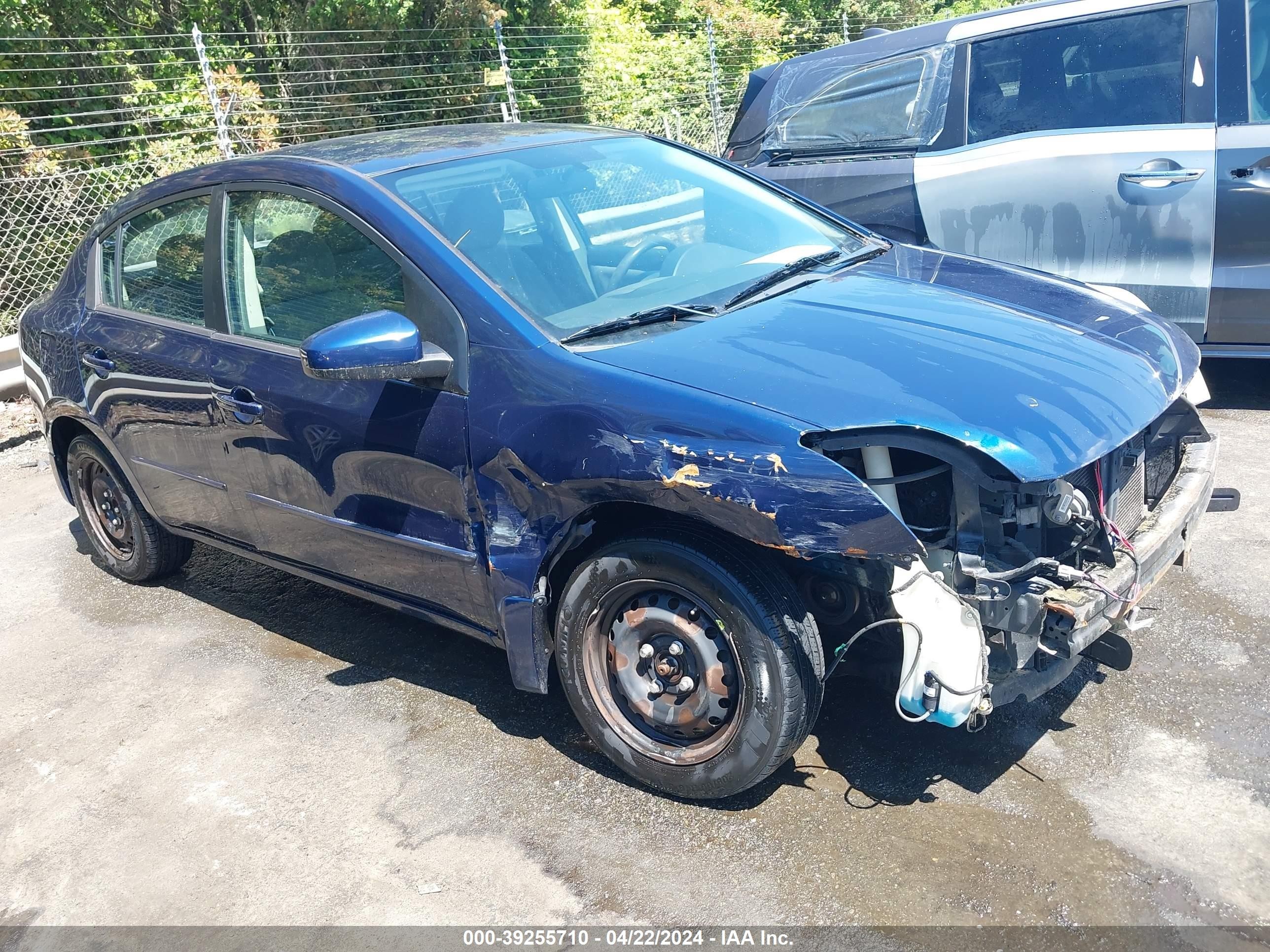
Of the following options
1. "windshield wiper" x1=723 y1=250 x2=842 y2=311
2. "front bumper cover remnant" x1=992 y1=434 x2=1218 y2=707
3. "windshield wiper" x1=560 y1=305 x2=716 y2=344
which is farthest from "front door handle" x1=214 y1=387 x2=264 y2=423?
"front bumper cover remnant" x1=992 y1=434 x2=1218 y2=707

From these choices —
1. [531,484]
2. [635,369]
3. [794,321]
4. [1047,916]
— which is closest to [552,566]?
[531,484]

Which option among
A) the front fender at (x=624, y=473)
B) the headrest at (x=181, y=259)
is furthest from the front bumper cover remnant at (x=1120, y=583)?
the headrest at (x=181, y=259)

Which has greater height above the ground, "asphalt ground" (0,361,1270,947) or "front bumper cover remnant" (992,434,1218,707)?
"front bumper cover remnant" (992,434,1218,707)

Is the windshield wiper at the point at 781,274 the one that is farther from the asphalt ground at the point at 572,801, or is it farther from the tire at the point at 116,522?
the tire at the point at 116,522

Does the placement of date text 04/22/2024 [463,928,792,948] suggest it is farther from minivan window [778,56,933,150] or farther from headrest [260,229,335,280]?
minivan window [778,56,933,150]

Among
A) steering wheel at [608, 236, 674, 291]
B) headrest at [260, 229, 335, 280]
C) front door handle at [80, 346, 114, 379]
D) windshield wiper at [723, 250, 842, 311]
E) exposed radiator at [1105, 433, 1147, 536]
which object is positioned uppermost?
headrest at [260, 229, 335, 280]

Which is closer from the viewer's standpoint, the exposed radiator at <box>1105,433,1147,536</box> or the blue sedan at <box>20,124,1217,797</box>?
the blue sedan at <box>20,124,1217,797</box>

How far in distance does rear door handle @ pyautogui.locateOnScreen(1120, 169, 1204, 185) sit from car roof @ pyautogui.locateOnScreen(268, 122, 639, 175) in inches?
97.5

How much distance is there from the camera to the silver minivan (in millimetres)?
5004

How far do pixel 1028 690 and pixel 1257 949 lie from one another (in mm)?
721

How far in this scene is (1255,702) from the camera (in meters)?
3.25

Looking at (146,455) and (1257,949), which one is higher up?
(146,455)

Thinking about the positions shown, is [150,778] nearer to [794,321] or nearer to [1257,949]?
[794,321]

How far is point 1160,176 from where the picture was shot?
16.7 ft
